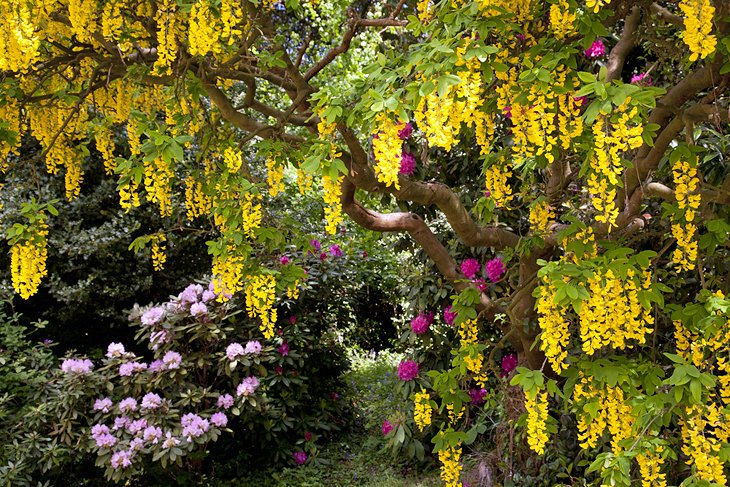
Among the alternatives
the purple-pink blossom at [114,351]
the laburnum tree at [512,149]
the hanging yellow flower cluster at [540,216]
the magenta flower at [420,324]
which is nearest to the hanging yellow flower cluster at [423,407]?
the laburnum tree at [512,149]

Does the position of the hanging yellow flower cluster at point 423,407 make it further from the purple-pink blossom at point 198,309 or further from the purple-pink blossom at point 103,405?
the purple-pink blossom at point 103,405

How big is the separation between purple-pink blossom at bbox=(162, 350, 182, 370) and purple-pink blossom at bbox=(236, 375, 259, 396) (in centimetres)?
41

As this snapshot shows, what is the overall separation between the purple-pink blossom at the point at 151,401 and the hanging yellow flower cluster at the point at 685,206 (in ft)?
9.84

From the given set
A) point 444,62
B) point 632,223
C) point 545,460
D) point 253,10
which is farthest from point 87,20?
point 545,460

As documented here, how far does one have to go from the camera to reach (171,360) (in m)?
4.51

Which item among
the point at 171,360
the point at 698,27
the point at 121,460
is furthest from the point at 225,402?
the point at 698,27

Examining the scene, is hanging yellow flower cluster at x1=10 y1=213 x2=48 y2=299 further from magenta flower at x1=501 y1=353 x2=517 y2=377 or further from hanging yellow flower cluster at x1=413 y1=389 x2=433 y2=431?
magenta flower at x1=501 y1=353 x2=517 y2=377

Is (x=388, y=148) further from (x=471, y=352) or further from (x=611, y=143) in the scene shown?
(x=471, y=352)

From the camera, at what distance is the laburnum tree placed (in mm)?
2203

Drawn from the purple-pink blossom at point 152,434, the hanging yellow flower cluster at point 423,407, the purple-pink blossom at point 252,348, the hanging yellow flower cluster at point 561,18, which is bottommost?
the hanging yellow flower cluster at point 423,407

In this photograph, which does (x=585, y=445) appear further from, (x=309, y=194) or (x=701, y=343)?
(x=309, y=194)

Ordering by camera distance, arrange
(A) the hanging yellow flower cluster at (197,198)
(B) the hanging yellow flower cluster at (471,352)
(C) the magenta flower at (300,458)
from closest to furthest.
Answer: (B) the hanging yellow flower cluster at (471,352) → (A) the hanging yellow flower cluster at (197,198) → (C) the magenta flower at (300,458)

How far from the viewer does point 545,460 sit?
12.7 feet

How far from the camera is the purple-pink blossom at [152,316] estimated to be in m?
4.59
